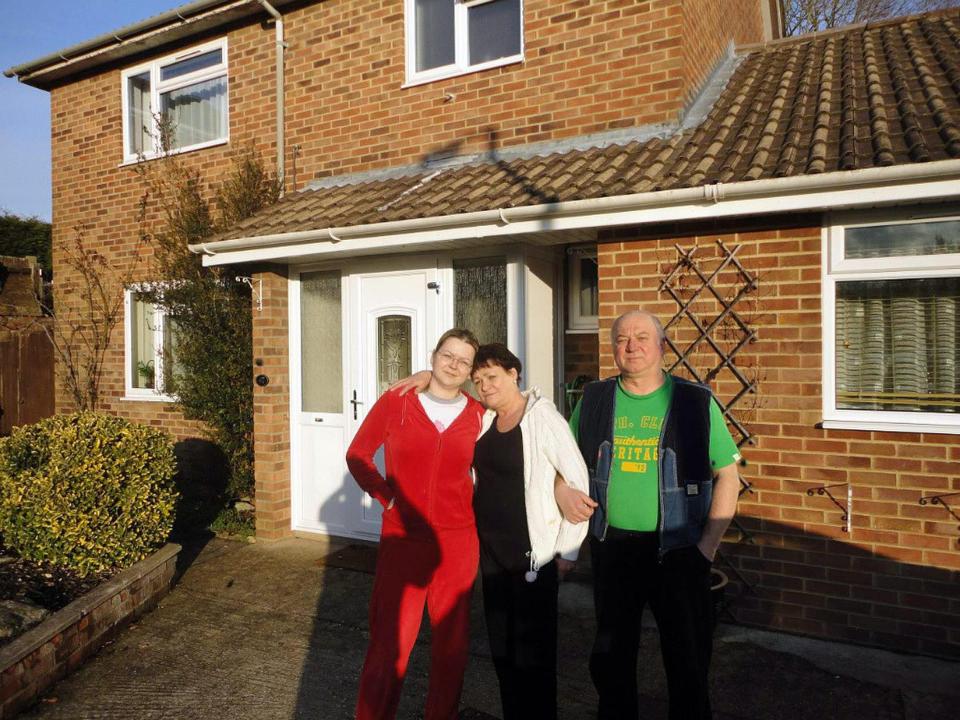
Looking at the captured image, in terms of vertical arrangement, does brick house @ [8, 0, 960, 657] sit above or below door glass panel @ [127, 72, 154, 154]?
below

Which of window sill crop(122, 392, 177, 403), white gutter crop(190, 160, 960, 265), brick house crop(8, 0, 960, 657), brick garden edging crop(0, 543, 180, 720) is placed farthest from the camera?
window sill crop(122, 392, 177, 403)

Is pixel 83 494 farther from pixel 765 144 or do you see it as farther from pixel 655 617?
pixel 765 144

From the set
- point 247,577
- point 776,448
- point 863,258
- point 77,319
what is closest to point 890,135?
point 863,258

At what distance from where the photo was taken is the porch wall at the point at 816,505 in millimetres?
4188

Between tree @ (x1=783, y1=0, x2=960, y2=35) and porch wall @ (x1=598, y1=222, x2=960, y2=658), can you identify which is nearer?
porch wall @ (x1=598, y1=222, x2=960, y2=658)

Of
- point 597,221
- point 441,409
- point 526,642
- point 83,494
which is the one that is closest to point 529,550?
point 526,642

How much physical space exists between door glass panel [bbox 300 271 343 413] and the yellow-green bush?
5.86 ft

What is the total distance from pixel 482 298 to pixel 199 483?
361cm

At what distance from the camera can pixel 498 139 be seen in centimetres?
623

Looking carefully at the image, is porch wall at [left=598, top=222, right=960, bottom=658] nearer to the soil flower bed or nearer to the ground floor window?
the soil flower bed

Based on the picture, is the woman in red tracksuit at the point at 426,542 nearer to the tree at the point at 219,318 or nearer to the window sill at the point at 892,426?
the window sill at the point at 892,426

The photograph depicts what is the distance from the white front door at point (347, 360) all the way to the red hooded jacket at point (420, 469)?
2914mm

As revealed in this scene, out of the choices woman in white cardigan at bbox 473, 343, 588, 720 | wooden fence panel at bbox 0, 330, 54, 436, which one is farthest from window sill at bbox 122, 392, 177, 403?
woman in white cardigan at bbox 473, 343, 588, 720

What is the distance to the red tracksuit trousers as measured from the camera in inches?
121
